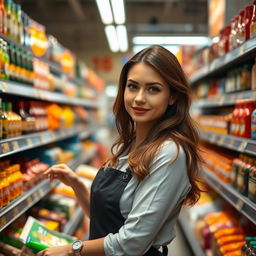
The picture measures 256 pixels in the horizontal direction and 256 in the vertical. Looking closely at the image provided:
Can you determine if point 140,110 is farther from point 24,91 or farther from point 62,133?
point 62,133

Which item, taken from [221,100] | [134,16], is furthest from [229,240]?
[134,16]

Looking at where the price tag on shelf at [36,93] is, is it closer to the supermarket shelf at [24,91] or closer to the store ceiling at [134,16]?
the supermarket shelf at [24,91]

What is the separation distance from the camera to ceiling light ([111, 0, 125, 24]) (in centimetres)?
495

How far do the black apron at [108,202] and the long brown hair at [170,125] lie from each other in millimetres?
104

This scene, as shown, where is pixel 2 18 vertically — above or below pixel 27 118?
above

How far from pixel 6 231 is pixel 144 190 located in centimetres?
121

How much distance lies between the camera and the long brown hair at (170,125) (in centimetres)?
148

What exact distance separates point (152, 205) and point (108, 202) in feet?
0.78

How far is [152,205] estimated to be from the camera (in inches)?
55.1

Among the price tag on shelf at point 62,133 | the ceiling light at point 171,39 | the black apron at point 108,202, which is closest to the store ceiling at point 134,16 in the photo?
the ceiling light at point 171,39

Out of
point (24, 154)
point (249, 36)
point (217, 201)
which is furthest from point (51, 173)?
point (217, 201)

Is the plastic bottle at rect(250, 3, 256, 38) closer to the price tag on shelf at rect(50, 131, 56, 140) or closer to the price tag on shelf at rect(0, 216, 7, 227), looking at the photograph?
the price tag on shelf at rect(0, 216, 7, 227)

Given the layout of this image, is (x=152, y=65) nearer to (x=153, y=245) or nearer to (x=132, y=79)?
(x=132, y=79)

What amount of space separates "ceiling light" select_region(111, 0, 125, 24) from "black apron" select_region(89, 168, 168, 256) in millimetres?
3859
